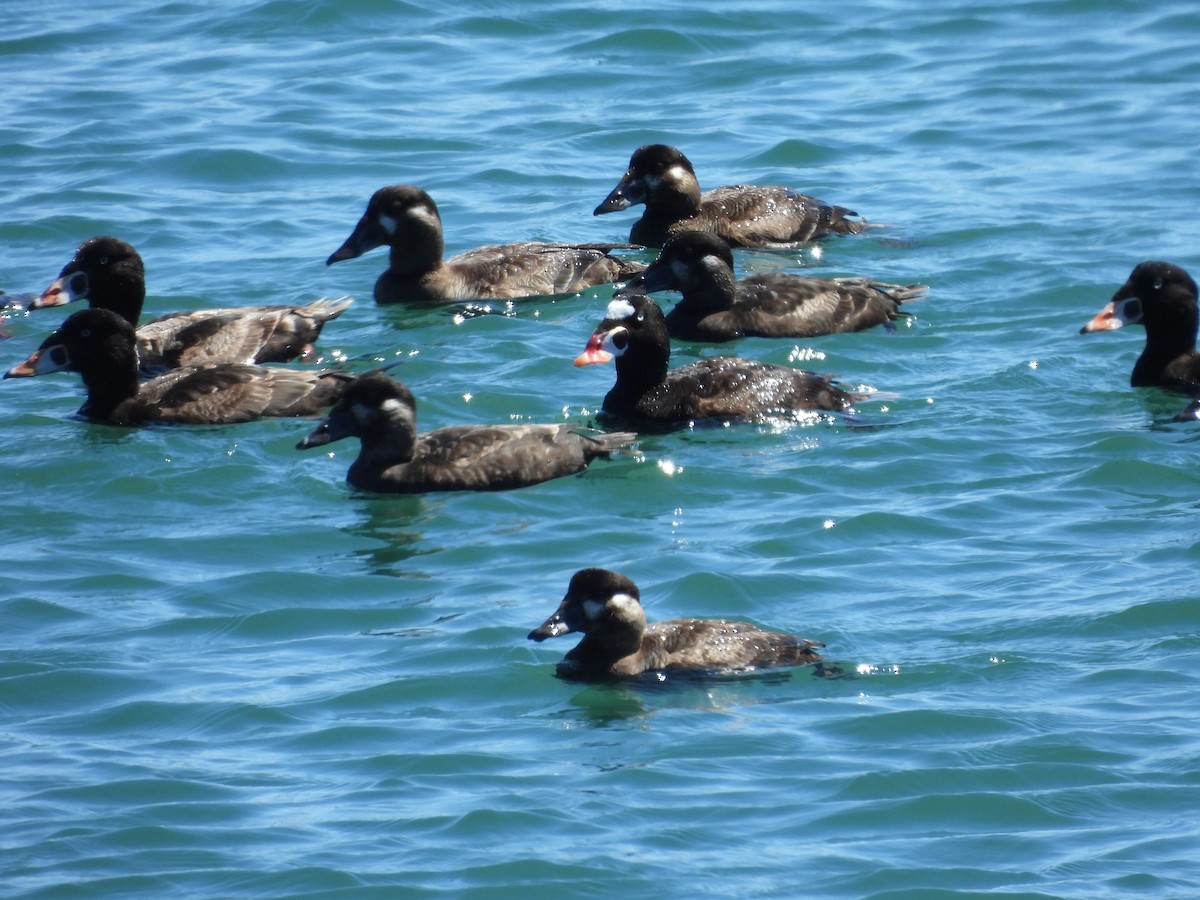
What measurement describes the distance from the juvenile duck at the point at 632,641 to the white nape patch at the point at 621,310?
409 cm

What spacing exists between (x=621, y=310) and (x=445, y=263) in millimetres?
3050

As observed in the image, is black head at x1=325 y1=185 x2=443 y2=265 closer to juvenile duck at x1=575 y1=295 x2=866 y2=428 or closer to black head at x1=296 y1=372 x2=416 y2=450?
juvenile duck at x1=575 y1=295 x2=866 y2=428

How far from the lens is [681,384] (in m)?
13.5

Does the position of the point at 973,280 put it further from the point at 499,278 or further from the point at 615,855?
the point at 615,855

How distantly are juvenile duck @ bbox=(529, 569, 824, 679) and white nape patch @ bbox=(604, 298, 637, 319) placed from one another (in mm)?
4085

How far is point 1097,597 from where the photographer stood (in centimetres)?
1059

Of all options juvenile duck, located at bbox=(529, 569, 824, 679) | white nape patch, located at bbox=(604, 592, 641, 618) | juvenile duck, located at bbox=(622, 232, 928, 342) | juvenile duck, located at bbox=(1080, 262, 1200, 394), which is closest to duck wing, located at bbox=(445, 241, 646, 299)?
juvenile duck, located at bbox=(622, 232, 928, 342)

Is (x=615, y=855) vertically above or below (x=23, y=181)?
A: below

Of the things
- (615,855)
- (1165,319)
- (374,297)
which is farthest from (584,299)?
(615,855)

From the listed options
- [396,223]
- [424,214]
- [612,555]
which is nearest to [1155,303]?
[612,555]

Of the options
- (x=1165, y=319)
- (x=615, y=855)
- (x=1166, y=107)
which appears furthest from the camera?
(x=1166, y=107)

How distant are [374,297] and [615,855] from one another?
897 cm

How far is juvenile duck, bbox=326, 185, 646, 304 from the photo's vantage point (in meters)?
16.0

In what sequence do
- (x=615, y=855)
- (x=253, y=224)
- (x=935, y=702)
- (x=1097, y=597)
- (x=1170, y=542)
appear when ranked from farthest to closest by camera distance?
(x=253, y=224) → (x=1170, y=542) → (x=1097, y=597) → (x=935, y=702) → (x=615, y=855)
